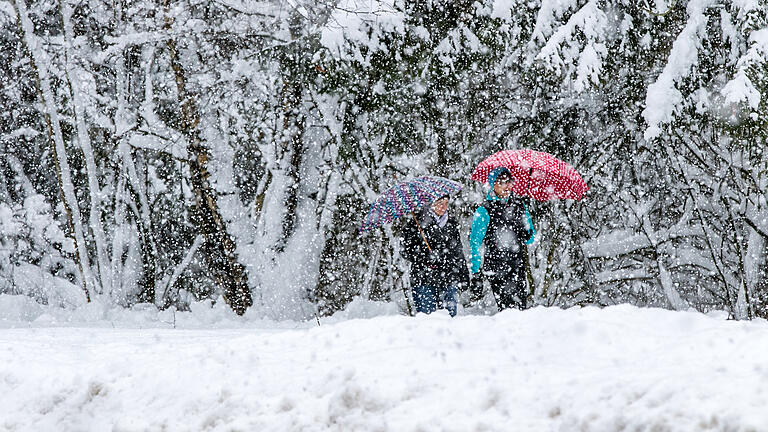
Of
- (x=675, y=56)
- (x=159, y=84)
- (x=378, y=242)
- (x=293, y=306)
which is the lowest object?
(x=293, y=306)

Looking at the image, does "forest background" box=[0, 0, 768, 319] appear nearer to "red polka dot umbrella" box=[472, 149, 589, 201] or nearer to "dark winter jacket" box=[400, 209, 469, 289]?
"red polka dot umbrella" box=[472, 149, 589, 201]

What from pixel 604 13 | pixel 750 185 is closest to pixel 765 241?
pixel 750 185

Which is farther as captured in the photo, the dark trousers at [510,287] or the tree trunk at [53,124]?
the tree trunk at [53,124]

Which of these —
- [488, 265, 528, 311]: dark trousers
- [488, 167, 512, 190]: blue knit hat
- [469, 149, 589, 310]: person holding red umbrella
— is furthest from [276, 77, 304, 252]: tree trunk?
[488, 265, 528, 311]: dark trousers

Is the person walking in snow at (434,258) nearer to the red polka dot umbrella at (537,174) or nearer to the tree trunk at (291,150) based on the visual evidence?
the red polka dot umbrella at (537,174)

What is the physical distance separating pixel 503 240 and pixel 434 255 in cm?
71

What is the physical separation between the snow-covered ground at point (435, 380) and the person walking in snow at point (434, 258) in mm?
1914

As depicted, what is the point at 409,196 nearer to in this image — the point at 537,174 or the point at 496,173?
the point at 496,173

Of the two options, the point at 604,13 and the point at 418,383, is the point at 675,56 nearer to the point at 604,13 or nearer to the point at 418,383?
the point at 604,13

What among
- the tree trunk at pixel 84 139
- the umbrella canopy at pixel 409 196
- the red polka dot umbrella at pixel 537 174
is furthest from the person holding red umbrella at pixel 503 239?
the tree trunk at pixel 84 139

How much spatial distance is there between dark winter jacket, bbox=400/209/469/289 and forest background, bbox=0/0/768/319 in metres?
2.33

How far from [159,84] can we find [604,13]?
7.18 metres

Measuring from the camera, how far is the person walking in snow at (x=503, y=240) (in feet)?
21.7

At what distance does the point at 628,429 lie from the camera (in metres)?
2.84
